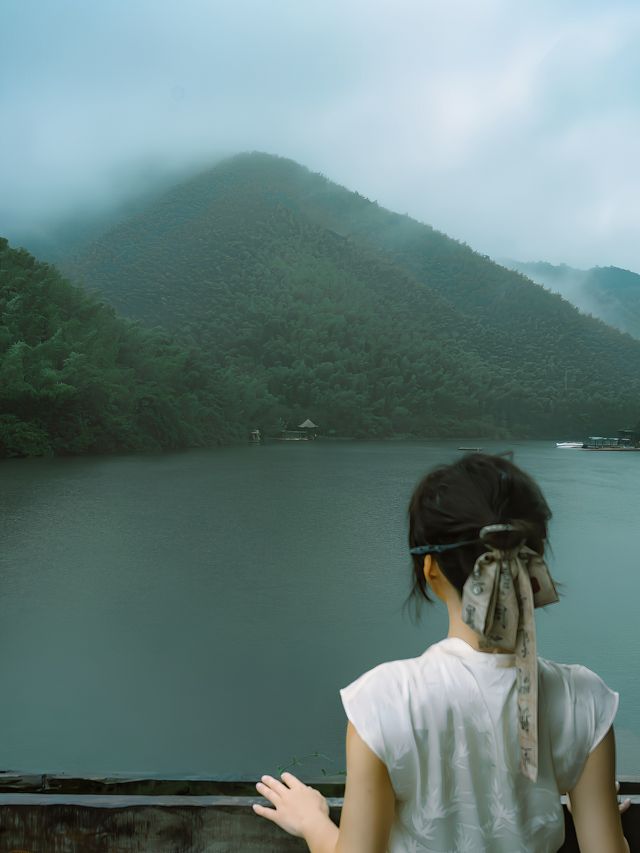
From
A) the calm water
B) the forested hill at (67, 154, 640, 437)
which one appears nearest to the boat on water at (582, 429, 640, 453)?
the forested hill at (67, 154, 640, 437)

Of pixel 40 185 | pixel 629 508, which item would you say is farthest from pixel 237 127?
pixel 629 508

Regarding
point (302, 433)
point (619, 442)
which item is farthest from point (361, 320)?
point (619, 442)

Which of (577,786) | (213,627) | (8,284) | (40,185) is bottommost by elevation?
(213,627)

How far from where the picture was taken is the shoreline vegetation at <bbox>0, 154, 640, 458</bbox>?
25.8ft

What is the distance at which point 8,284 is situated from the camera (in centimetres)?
1096

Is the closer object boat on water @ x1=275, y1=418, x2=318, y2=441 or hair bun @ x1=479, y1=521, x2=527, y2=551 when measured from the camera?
hair bun @ x1=479, y1=521, x2=527, y2=551

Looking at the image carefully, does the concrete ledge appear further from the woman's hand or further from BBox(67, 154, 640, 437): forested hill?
BBox(67, 154, 640, 437): forested hill

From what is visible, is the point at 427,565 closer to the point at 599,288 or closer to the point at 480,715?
the point at 480,715

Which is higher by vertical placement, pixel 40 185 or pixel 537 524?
pixel 40 185

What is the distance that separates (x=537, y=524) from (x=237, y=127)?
22.3 metres

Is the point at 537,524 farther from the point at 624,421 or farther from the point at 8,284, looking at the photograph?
the point at 8,284

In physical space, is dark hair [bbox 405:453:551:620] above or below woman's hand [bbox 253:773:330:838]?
above

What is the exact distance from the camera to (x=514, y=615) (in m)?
0.38

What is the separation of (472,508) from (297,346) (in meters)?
9.94
